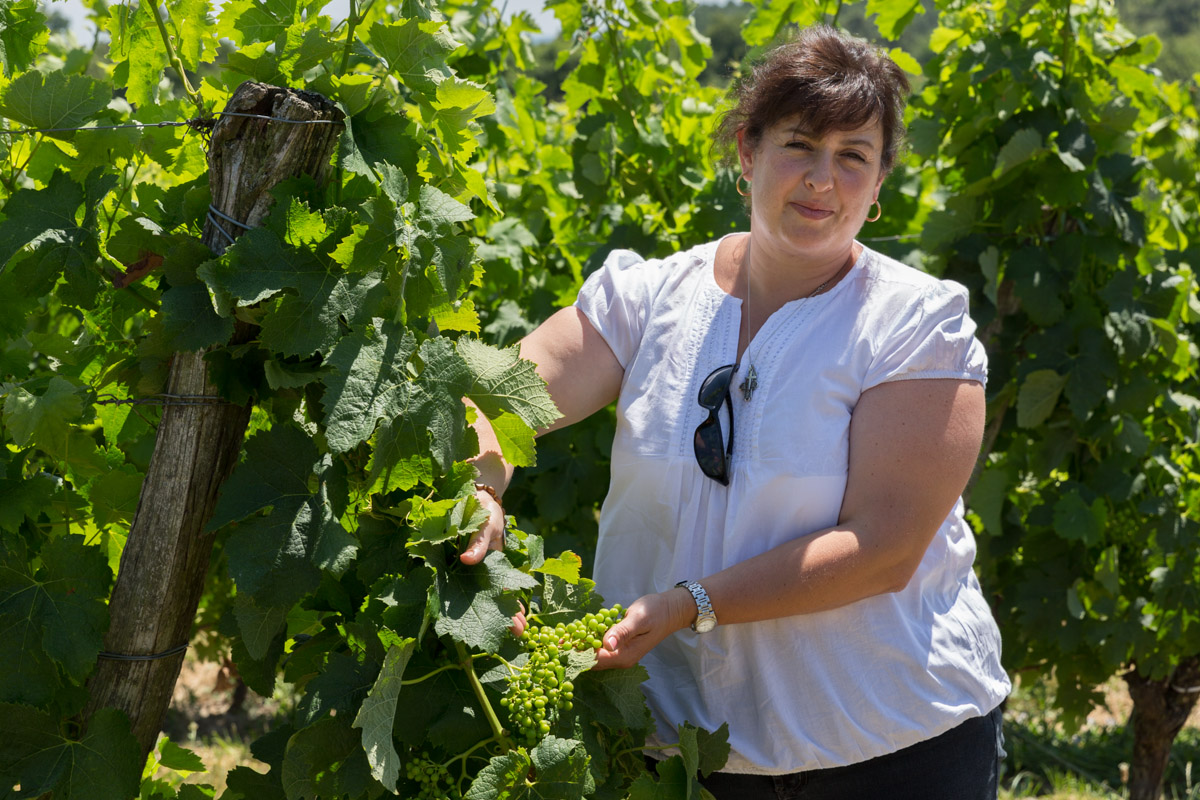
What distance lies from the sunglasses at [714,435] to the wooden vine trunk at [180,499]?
0.68 metres

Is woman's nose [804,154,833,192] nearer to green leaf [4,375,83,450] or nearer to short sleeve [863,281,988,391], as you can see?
short sleeve [863,281,988,391]

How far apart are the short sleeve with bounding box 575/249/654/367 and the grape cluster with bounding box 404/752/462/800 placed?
0.77 metres

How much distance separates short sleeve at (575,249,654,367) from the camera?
196 cm

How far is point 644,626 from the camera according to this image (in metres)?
1.62

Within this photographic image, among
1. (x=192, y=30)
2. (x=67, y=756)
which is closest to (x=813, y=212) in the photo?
(x=192, y=30)

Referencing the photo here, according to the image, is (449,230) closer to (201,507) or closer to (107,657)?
(201,507)

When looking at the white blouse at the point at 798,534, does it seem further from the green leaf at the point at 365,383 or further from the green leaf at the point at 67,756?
the green leaf at the point at 67,756

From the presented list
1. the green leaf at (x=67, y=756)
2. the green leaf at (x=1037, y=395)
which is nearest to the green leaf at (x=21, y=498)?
the green leaf at (x=67, y=756)

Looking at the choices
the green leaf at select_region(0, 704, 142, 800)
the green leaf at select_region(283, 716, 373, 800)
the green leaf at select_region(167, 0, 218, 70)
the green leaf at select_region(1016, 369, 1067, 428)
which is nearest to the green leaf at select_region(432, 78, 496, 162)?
the green leaf at select_region(167, 0, 218, 70)

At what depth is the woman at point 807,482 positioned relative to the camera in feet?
5.54

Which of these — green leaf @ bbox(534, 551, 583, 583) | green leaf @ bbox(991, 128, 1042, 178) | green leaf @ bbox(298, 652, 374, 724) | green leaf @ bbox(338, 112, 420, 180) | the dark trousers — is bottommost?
the dark trousers

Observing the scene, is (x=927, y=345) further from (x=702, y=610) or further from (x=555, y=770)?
(x=555, y=770)

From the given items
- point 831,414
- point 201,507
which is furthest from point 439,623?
point 831,414

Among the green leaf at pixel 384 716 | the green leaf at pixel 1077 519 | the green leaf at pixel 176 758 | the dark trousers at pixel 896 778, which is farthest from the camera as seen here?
the green leaf at pixel 1077 519
